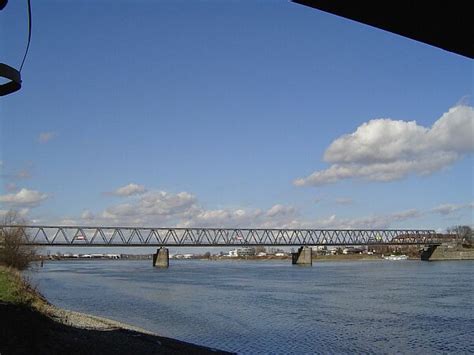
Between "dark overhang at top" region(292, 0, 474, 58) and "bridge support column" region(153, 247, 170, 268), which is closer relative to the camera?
"dark overhang at top" region(292, 0, 474, 58)

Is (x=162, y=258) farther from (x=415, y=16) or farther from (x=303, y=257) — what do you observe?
(x=415, y=16)

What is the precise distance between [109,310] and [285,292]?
2280 centimetres

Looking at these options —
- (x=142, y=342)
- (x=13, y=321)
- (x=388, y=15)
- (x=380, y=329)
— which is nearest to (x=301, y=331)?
(x=380, y=329)

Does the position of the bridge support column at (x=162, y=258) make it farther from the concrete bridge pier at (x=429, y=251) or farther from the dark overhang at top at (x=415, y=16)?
the dark overhang at top at (x=415, y=16)

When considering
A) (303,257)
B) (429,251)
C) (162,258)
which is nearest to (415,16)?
(162,258)

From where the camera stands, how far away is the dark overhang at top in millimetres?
7125

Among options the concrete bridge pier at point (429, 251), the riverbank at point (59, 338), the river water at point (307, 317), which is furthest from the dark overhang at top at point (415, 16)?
the concrete bridge pier at point (429, 251)

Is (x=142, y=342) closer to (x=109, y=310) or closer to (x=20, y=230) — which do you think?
(x=109, y=310)

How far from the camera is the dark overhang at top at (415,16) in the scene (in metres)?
7.12

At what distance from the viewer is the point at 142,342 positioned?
80.5ft

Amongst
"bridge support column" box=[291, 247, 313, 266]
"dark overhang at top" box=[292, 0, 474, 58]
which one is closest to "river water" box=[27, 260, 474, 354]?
"dark overhang at top" box=[292, 0, 474, 58]

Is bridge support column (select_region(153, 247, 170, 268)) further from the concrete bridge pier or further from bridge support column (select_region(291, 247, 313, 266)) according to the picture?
the concrete bridge pier

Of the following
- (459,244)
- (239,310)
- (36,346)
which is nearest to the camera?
(36,346)

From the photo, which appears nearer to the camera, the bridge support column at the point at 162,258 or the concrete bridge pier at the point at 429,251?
the bridge support column at the point at 162,258
